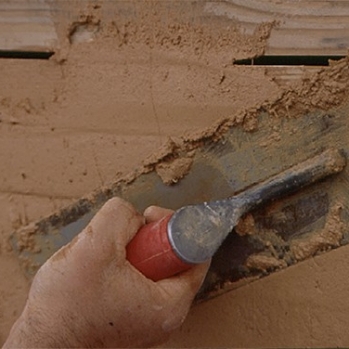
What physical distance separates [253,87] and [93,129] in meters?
0.33

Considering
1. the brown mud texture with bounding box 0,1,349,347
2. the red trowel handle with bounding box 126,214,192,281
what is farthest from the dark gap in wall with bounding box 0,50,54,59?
the red trowel handle with bounding box 126,214,192,281

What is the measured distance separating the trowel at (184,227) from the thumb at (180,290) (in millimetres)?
22

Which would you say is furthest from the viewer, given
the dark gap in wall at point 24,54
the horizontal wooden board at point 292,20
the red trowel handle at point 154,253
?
the dark gap in wall at point 24,54

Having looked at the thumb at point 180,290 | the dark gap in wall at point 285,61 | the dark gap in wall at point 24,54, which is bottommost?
the thumb at point 180,290

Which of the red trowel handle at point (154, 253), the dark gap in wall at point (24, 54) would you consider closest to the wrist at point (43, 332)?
the red trowel handle at point (154, 253)

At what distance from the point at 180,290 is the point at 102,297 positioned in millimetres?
134

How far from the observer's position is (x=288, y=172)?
4.17 feet

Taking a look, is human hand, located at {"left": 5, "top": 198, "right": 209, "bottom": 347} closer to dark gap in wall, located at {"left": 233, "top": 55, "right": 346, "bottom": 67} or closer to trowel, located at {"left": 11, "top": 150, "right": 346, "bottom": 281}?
trowel, located at {"left": 11, "top": 150, "right": 346, "bottom": 281}

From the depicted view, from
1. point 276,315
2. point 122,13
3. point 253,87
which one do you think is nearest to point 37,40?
point 122,13

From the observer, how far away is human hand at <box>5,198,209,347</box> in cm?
118

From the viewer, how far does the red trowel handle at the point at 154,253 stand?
1160mm

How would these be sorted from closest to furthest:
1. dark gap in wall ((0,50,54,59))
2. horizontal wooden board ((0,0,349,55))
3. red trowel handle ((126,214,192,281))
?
red trowel handle ((126,214,192,281)) → horizontal wooden board ((0,0,349,55)) → dark gap in wall ((0,50,54,59))

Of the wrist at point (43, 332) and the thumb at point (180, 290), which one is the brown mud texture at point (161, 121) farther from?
→ the wrist at point (43, 332)

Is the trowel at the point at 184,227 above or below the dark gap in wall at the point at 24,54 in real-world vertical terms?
below
